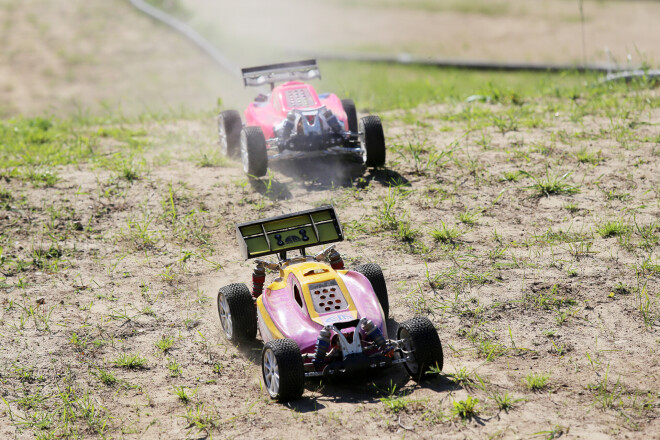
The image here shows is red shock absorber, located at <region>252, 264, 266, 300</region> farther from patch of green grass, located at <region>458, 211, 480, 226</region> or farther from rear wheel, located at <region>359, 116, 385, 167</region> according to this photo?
rear wheel, located at <region>359, 116, 385, 167</region>

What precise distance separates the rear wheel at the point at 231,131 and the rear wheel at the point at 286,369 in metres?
5.30

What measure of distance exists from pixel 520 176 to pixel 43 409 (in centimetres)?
577

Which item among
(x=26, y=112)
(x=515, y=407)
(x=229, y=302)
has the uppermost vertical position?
(x=26, y=112)

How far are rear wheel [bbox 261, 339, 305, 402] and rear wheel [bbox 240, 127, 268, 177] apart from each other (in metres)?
4.15

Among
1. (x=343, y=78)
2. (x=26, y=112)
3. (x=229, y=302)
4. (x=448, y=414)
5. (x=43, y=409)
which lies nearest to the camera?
(x=448, y=414)

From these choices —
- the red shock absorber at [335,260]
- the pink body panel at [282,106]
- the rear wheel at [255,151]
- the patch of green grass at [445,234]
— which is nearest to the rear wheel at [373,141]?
the pink body panel at [282,106]

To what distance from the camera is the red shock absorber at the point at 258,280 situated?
6.25 m

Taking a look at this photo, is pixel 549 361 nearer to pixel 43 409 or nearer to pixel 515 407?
pixel 515 407

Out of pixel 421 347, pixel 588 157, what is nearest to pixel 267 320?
pixel 421 347

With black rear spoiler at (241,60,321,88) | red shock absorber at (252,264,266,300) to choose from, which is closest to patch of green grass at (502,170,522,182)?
black rear spoiler at (241,60,321,88)

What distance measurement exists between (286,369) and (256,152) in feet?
14.6

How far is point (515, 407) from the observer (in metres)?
5.04

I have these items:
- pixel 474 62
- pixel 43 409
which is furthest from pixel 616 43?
pixel 43 409

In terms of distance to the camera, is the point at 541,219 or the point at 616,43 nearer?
the point at 541,219
